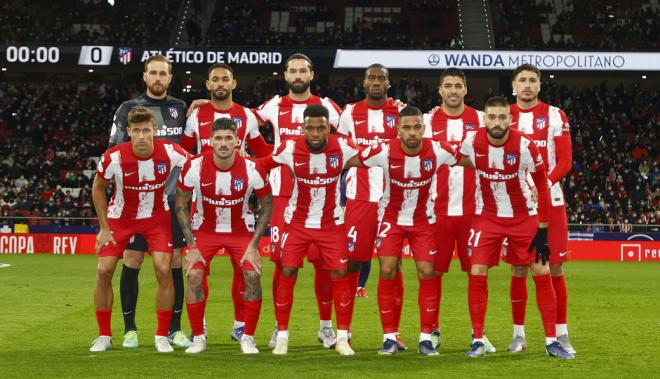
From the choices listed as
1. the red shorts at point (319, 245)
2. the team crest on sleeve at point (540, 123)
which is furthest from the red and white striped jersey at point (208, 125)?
the team crest on sleeve at point (540, 123)

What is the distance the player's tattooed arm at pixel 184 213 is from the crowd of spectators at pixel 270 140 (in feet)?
66.9

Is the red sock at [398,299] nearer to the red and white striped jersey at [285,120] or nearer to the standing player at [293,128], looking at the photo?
the standing player at [293,128]

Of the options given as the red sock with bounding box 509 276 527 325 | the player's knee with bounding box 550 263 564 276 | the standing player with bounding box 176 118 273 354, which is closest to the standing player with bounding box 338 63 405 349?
the standing player with bounding box 176 118 273 354

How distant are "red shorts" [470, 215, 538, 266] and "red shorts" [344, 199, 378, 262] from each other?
1.00 m

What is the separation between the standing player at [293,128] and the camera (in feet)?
28.9

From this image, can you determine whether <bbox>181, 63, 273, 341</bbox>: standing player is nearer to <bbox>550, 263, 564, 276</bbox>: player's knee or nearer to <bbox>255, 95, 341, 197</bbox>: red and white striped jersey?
<bbox>255, 95, 341, 197</bbox>: red and white striped jersey

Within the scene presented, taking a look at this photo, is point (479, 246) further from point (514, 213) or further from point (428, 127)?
point (428, 127)

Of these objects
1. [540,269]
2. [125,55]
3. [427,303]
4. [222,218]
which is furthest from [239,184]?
[125,55]

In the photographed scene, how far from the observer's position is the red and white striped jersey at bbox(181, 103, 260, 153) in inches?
361

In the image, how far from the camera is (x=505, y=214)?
322 inches

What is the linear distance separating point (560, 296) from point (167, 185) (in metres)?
3.74

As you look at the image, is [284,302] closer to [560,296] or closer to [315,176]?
[315,176]

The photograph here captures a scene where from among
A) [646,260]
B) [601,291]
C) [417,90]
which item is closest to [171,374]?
[601,291]

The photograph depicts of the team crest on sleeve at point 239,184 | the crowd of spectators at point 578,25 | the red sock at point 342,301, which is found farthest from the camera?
the crowd of spectators at point 578,25
